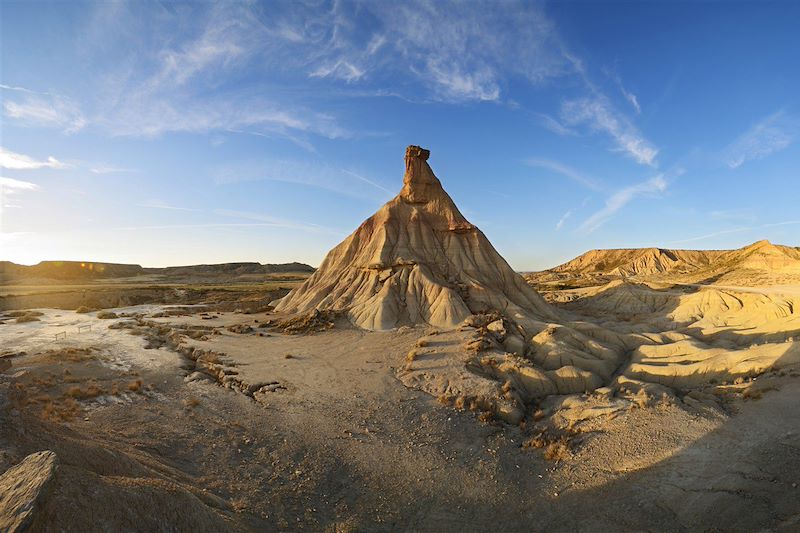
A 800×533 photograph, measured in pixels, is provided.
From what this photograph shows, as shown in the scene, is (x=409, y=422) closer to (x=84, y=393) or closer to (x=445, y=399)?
(x=445, y=399)

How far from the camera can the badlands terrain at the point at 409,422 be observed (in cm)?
764

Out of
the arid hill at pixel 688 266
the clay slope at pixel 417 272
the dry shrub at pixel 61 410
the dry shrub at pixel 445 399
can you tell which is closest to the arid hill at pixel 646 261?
the arid hill at pixel 688 266

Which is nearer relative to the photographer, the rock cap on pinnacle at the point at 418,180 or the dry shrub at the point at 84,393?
the dry shrub at the point at 84,393

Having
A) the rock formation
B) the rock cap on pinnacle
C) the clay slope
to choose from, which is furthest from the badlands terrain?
the rock cap on pinnacle

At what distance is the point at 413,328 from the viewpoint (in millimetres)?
26453

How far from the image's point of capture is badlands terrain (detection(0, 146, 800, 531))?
301 inches

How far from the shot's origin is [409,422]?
13.7 metres

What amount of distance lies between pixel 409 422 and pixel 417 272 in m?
19.2

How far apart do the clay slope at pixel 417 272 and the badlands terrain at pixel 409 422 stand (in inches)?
15.8

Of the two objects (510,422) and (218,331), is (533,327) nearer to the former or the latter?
(510,422)

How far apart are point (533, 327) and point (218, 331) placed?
77.4ft

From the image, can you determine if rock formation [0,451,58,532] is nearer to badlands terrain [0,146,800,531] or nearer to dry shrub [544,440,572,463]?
badlands terrain [0,146,800,531]

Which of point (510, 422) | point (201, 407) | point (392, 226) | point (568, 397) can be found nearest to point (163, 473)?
point (201, 407)

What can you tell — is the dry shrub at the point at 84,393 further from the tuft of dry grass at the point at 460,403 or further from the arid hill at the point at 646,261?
the arid hill at the point at 646,261
